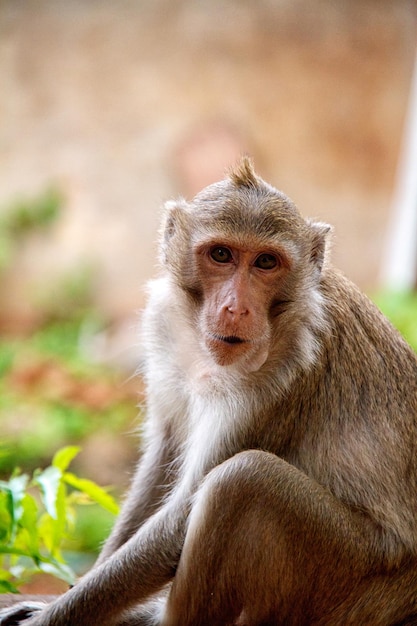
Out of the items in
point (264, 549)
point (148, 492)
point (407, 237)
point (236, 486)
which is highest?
point (407, 237)

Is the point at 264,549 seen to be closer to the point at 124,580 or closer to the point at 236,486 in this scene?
the point at 236,486

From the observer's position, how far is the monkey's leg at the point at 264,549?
477 centimetres

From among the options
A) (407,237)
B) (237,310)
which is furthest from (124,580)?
(407,237)

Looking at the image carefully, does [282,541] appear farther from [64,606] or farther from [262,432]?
[64,606]

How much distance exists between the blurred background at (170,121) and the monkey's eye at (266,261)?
14577 millimetres

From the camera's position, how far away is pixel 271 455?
16.0ft

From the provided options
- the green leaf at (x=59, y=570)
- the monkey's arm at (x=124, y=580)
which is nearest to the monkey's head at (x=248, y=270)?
the monkey's arm at (x=124, y=580)

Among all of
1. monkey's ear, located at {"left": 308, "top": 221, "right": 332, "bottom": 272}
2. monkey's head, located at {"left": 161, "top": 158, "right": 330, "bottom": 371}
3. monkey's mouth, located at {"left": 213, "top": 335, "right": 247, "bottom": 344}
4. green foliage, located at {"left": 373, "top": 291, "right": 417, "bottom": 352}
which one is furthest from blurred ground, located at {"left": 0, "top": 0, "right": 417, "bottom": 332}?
monkey's mouth, located at {"left": 213, "top": 335, "right": 247, "bottom": 344}

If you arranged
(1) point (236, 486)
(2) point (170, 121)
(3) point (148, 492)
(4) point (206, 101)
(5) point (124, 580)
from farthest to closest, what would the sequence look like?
(4) point (206, 101) < (2) point (170, 121) < (3) point (148, 492) < (5) point (124, 580) < (1) point (236, 486)

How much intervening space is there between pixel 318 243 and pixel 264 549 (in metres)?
1.68

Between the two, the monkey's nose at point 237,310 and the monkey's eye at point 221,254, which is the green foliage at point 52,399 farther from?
the monkey's nose at point 237,310

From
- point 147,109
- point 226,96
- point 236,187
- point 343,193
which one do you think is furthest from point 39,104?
point 236,187

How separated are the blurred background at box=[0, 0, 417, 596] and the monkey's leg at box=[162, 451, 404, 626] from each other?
14.7 m

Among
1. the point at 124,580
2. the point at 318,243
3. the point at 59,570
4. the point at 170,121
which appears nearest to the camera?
the point at 124,580
